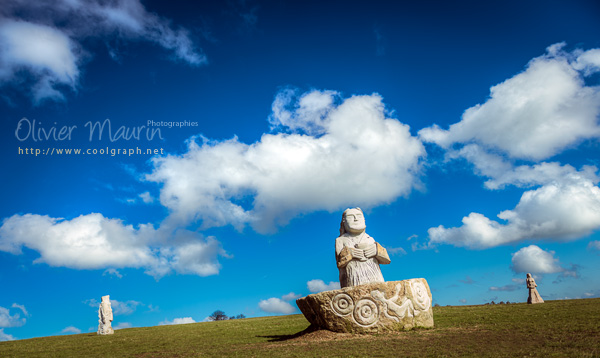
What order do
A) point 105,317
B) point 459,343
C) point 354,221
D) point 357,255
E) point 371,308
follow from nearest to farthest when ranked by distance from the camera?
1. point 459,343
2. point 371,308
3. point 357,255
4. point 354,221
5. point 105,317

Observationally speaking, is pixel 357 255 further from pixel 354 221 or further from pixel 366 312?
pixel 366 312

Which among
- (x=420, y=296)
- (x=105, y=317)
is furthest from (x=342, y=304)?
(x=105, y=317)

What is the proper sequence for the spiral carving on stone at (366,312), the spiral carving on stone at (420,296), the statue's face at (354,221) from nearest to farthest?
the spiral carving on stone at (366,312)
the spiral carving on stone at (420,296)
the statue's face at (354,221)

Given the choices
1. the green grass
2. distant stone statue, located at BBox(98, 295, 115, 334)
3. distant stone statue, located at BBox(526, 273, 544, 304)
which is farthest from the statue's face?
distant stone statue, located at BBox(98, 295, 115, 334)

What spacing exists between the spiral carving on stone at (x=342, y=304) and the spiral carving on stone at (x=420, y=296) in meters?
2.27

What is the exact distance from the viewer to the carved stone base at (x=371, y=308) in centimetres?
1329

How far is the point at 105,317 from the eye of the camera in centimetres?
2639

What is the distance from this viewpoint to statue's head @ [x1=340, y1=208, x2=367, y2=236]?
15.9m

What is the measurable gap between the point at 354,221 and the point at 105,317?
19.9 meters

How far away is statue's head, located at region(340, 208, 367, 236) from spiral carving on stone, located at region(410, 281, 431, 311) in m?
3.05

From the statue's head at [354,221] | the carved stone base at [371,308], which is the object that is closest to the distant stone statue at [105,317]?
the carved stone base at [371,308]

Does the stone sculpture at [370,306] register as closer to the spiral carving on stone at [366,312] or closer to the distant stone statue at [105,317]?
the spiral carving on stone at [366,312]

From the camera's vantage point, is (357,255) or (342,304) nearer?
(342,304)

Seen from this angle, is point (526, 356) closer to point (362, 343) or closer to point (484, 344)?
point (484, 344)
